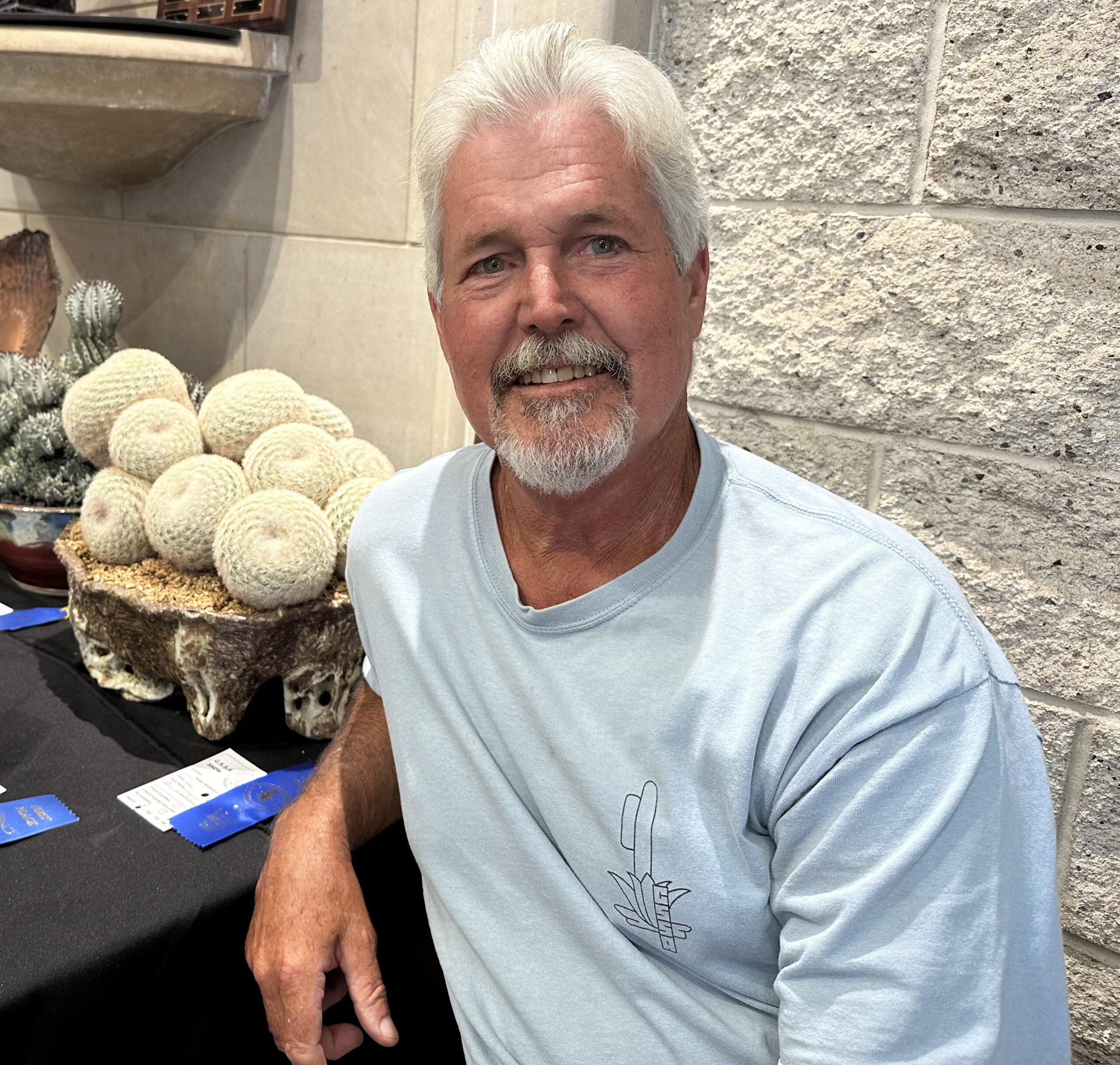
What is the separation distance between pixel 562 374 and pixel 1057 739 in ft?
2.67

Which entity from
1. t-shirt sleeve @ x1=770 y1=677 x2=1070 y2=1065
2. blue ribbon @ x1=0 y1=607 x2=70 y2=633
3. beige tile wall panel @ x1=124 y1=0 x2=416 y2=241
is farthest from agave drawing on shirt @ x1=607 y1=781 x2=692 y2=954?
beige tile wall panel @ x1=124 y1=0 x2=416 y2=241

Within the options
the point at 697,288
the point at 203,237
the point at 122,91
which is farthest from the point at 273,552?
the point at 203,237

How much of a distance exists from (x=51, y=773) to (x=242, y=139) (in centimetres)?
153

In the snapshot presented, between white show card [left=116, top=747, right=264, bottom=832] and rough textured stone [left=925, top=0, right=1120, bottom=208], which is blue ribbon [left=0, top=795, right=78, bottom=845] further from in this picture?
rough textured stone [left=925, top=0, right=1120, bottom=208]

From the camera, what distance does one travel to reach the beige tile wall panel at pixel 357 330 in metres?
1.84

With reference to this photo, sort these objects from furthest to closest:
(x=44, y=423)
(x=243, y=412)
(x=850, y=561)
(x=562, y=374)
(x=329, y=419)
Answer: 1. (x=44, y=423)
2. (x=329, y=419)
3. (x=243, y=412)
4. (x=562, y=374)
5. (x=850, y=561)

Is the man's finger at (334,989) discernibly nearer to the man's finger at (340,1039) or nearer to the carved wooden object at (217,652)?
the man's finger at (340,1039)

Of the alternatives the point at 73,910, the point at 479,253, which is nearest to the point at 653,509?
the point at 479,253

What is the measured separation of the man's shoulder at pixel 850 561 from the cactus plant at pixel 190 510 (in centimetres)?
73

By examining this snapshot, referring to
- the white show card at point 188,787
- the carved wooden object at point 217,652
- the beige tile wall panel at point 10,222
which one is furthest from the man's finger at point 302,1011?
the beige tile wall panel at point 10,222

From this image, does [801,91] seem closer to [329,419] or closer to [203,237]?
[329,419]

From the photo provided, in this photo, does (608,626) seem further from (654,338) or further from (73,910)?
(73,910)

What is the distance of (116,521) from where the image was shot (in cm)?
127

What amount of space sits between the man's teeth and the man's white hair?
15cm
